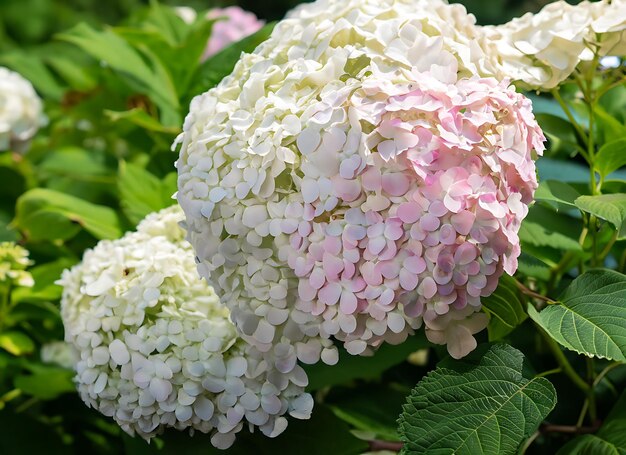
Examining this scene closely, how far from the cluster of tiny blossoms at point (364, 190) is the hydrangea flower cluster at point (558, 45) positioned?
6 cm

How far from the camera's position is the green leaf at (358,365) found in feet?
2.20

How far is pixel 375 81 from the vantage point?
21.0 inches

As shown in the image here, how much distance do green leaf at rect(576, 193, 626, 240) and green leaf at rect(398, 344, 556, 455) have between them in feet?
0.38

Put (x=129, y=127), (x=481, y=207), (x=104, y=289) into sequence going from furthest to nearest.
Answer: (x=129, y=127) → (x=104, y=289) → (x=481, y=207)

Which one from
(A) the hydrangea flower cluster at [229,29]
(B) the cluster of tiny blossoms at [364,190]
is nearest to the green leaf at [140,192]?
(B) the cluster of tiny blossoms at [364,190]

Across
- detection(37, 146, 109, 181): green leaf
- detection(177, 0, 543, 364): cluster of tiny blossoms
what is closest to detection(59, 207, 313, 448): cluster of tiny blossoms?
detection(177, 0, 543, 364): cluster of tiny blossoms

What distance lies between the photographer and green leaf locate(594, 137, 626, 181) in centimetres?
66

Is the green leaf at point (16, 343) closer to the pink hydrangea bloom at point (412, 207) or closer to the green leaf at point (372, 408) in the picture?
the green leaf at point (372, 408)

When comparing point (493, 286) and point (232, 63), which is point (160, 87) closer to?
point (232, 63)


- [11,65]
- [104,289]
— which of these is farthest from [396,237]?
[11,65]

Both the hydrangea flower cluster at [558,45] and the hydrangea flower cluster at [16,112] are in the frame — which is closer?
the hydrangea flower cluster at [558,45]

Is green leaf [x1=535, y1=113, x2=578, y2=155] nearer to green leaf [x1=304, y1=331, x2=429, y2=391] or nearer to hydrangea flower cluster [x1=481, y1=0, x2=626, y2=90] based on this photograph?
hydrangea flower cluster [x1=481, y1=0, x2=626, y2=90]

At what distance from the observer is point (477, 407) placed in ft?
1.74

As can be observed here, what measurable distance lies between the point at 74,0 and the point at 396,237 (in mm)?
4202
